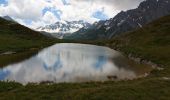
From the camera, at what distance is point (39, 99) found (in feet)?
79.8

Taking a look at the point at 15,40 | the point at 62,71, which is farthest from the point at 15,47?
the point at 62,71

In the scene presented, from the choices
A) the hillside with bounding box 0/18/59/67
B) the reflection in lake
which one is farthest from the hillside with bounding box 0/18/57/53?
the reflection in lake

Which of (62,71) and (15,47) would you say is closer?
(62,71)

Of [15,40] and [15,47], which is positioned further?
[15,40]

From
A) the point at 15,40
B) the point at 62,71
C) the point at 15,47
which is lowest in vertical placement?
the point at 62,71

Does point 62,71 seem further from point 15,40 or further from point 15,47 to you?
point 15,40

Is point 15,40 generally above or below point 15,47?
above

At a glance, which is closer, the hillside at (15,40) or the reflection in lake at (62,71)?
the reflection in lake at (62,71)

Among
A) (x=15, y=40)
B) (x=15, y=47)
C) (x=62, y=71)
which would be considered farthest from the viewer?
(x=15, y=40)

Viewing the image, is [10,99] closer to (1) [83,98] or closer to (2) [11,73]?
(1) [83,98]

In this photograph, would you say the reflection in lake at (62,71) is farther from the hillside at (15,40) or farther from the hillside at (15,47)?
the hillside at (15,40)

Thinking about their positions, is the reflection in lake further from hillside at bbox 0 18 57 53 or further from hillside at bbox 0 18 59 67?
hillside at bbox 0 18 57 53

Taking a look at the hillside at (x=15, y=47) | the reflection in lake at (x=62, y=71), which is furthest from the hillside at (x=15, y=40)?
the reflection in lake at (x=62, y=71)

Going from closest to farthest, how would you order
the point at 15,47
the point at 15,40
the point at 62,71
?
the point at 62,71, the point at 15,47, the point at 15,40
